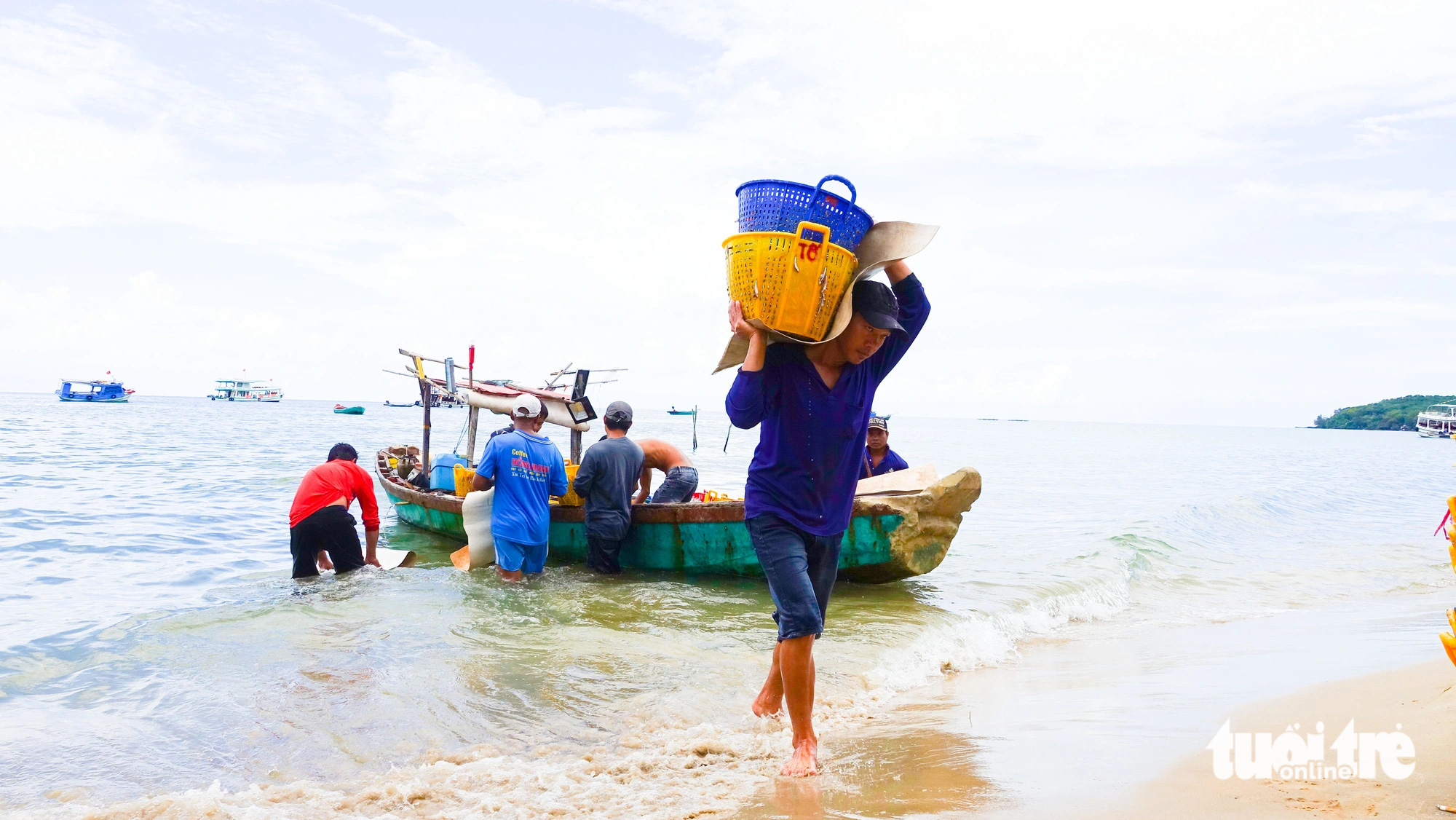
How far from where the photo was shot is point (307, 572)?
8750mm

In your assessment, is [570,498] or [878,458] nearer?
[878,458]

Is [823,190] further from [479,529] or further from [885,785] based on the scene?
[479,529]

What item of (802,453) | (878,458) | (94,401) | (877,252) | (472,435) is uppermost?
(94,401)

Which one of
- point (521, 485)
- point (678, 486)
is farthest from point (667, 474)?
point (521, 485)

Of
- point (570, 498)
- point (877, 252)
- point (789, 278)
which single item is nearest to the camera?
point (789, 278)

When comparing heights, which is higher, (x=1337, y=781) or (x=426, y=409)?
(x=426, y=409)

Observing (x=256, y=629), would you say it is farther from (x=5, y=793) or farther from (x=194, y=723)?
(x=5, y=793)

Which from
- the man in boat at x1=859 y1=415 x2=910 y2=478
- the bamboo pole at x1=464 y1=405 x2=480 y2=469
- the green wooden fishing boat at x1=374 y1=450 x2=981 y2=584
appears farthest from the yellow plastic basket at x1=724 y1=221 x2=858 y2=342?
the bamboo pole at x1=464 y1=405 x2=480 y2=469

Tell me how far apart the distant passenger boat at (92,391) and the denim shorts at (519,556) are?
110 metres

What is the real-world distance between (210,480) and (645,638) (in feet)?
67.0

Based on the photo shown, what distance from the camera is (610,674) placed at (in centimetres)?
574

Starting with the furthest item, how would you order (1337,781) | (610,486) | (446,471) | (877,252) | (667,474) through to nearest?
(446,471)
(667,474)
(610,486)
(877,252)
(1337,781)

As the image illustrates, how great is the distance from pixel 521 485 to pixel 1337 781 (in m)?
6.86

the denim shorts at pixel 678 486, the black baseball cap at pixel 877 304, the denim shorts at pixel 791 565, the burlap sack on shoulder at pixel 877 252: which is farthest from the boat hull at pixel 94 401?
the black baseball cap at pixel 877 304
